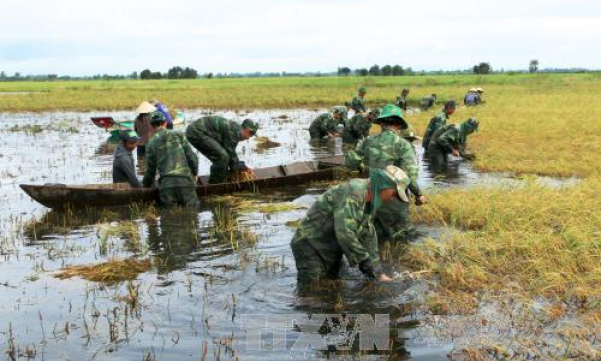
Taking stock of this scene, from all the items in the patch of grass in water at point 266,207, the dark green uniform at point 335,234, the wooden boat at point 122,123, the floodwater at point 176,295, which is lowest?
the floodwater at point 176,295

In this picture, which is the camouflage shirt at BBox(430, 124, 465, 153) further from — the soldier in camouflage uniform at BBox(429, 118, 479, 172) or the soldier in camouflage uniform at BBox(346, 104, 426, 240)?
the soldier in camouflage uniform at BBox(346, 104, 426, 240)

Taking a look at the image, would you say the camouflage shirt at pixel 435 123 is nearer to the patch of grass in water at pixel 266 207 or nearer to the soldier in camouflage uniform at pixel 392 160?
the patch of grass in water at pixel 266 207

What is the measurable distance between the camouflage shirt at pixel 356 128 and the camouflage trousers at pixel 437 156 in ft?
10.6

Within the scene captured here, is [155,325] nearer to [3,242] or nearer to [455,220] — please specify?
[3,242]

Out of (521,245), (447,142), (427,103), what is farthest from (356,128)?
(427,103)

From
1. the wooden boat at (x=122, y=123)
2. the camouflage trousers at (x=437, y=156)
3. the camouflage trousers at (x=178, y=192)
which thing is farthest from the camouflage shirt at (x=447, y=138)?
the camouflage trousers at (x=178, y=192)

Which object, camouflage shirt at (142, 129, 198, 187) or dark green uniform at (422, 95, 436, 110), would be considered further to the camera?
dark green uniform at (422, 95, 436, 110)

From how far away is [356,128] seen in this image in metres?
18.8

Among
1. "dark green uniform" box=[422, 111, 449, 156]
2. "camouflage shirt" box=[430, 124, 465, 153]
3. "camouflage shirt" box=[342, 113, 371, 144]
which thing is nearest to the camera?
"camouflage shirt" box=[430, 124, 465, 153]

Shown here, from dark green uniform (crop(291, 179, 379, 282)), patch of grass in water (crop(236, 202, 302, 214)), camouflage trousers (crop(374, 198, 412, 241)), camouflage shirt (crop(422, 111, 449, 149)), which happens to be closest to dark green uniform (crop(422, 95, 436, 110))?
camouflage shirt (crop(422, 111, 449, 149))

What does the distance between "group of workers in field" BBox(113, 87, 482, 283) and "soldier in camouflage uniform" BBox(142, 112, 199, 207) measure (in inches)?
0.7

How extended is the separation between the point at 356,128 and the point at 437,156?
12.8 ft

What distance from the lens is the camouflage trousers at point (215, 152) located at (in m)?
11.8

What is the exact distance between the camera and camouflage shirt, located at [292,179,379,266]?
588 cm
